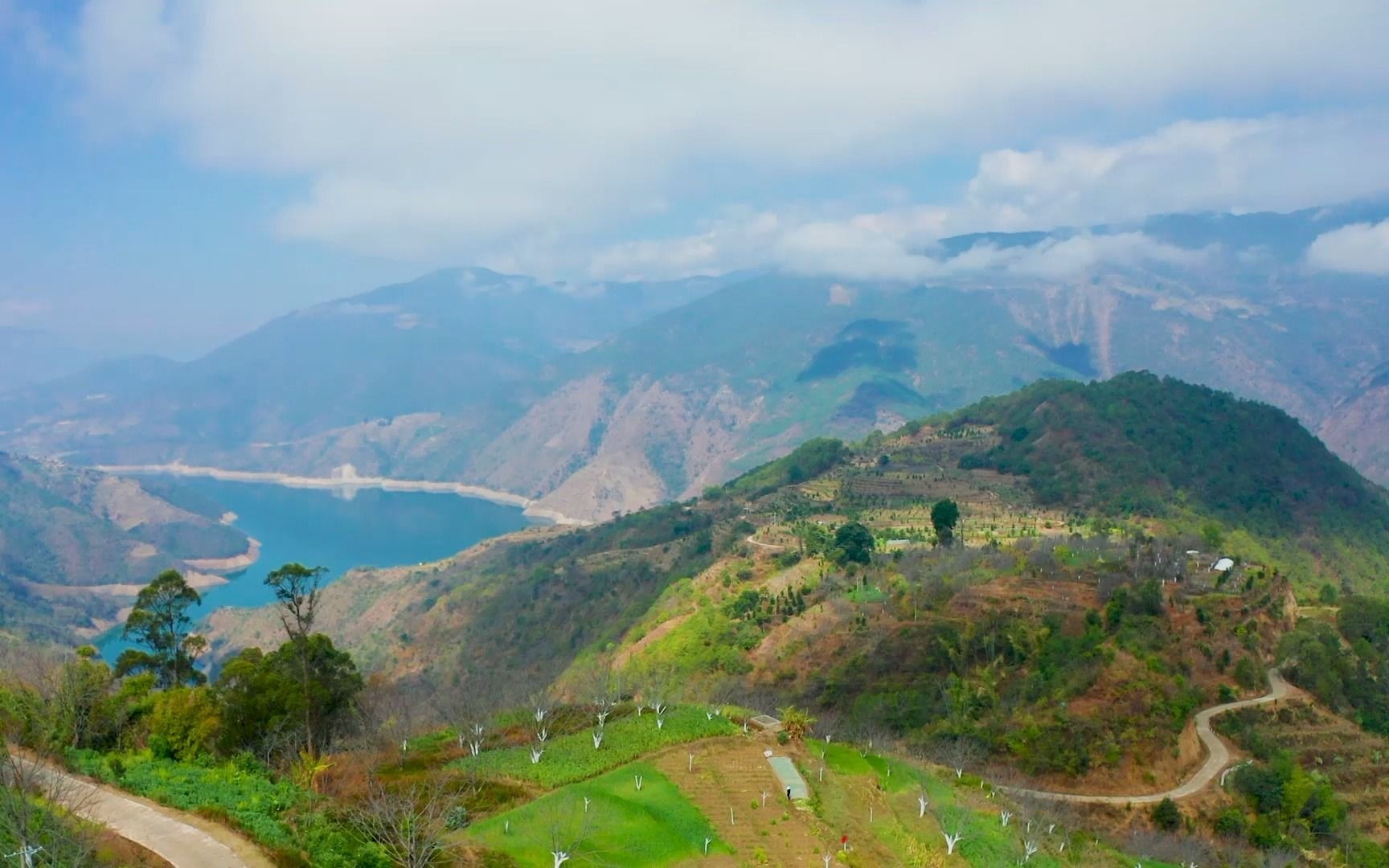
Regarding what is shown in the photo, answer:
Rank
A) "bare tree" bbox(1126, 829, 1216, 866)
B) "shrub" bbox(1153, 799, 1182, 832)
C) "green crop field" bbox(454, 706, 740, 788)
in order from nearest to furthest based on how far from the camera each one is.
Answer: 1. "green crop field" bbox(454, 706, 740, 788)
2. "bare tree" bbox(1126, 829, 1216, 866)
3. "shrub" bbox(1153, 799, 1182, 832)

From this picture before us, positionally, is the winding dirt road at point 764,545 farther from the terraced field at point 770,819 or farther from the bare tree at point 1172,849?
the terraced field at point 770,819

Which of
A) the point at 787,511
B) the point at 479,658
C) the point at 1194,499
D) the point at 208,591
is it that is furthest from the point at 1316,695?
the point at 208,591

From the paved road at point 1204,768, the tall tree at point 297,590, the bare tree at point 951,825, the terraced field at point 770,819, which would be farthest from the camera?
the paved road at point 1204,768

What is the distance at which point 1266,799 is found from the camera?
44719mm

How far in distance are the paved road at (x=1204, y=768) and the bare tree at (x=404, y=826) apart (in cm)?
2641

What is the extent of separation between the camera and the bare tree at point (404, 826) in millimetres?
23281

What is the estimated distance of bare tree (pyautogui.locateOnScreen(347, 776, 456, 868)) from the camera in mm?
23281

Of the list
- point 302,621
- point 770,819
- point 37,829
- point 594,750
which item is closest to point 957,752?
point 770,819

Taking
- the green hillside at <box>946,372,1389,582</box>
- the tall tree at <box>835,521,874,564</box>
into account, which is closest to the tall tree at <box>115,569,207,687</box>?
the tall tree at <box>835,521,874,564</box>

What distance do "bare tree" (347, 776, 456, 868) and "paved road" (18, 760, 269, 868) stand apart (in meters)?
2.99

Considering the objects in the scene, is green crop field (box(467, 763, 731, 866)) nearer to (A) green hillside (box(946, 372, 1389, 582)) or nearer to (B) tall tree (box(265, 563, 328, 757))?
(B) tall tree (box(265, 563, 328, 757))

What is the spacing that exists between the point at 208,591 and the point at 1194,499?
182 meters

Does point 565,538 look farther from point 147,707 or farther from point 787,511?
point 147,707

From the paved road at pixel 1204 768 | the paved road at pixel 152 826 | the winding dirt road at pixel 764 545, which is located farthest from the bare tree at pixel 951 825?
the winding dirt road at pixel 764 545
